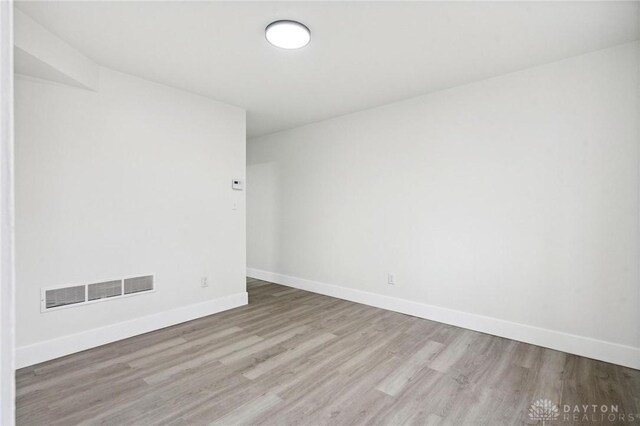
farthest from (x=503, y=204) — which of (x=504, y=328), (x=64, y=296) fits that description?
(x=64, y=296)

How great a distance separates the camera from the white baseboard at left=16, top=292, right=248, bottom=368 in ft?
8.02

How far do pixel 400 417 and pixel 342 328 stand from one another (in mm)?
1385

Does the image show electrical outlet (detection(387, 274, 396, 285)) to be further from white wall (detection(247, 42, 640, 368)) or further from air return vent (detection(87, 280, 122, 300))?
air return vent (detection(87, 280, 122, 300))

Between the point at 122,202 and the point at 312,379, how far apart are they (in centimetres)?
232

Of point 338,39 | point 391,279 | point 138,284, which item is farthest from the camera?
point 391,279

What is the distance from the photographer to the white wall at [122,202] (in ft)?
8.11

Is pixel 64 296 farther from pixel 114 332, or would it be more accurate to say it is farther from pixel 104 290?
pixel 114 332

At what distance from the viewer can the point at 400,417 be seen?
1844 mm

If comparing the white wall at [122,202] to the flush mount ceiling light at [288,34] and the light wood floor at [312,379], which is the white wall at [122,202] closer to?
the light wood floor at [312,379]

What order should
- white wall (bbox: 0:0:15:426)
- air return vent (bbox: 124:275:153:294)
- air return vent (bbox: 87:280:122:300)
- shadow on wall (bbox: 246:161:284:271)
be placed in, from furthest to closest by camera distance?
shadow on wall (bbox: 246:161:284:271), air return vent (bbox: 124:275:153:294), air return vent (bbox: 87:280:122:300), white wall (bbox: 0:0:15:426)

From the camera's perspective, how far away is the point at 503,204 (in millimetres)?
2982

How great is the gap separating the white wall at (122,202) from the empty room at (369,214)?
16 millimetres

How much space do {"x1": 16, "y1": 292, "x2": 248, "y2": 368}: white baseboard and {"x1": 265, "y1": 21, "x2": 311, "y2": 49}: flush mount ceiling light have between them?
110 inches

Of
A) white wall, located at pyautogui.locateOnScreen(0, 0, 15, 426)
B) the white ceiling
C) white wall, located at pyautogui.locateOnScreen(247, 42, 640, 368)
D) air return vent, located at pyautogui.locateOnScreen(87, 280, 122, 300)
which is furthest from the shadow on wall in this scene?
white wall, located at pyautogui.locateOnScreen(0, 0, 15, 426)
